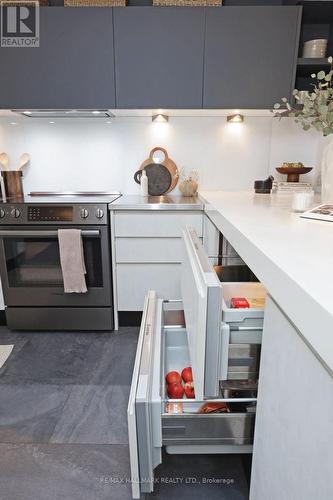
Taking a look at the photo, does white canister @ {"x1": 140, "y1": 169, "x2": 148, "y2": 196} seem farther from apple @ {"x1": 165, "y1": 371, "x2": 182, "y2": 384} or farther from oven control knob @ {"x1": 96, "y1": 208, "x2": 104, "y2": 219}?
apple @ {"x1": 165, "y1": 371, "x2": 182, "y2": 384}

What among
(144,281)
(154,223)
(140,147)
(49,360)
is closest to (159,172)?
(140,147)

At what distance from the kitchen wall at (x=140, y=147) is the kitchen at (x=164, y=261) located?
0.01m

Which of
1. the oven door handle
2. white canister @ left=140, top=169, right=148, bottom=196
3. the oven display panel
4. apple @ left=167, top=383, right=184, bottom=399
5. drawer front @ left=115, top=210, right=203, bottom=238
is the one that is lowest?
apple @ left=167, top=383, right=184, bottom=399

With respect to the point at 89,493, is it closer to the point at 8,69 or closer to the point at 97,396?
the point at 97,396

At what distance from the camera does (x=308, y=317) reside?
1.30ft

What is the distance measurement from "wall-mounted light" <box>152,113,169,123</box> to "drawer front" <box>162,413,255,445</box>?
196 cm

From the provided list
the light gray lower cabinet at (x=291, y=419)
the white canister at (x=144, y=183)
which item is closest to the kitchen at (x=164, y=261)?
the light gray lower cabinet at (x=291, y=419)

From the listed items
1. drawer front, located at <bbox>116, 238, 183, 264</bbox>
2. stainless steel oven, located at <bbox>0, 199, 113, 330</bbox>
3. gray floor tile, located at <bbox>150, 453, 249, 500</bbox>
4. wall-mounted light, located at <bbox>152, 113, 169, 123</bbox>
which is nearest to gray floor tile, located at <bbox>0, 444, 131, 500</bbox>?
gray floor tile, located at <bbox>150, 453, 249, 500</bbox>

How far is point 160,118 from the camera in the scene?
2186 millimetres

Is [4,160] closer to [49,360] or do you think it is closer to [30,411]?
[49,360]

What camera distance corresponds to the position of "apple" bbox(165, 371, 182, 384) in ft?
3.77

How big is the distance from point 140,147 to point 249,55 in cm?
94

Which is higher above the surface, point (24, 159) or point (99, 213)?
point (24, 159)

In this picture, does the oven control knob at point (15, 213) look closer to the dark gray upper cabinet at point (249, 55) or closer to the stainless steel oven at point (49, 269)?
the stainless steel oven at point (49, 269)
